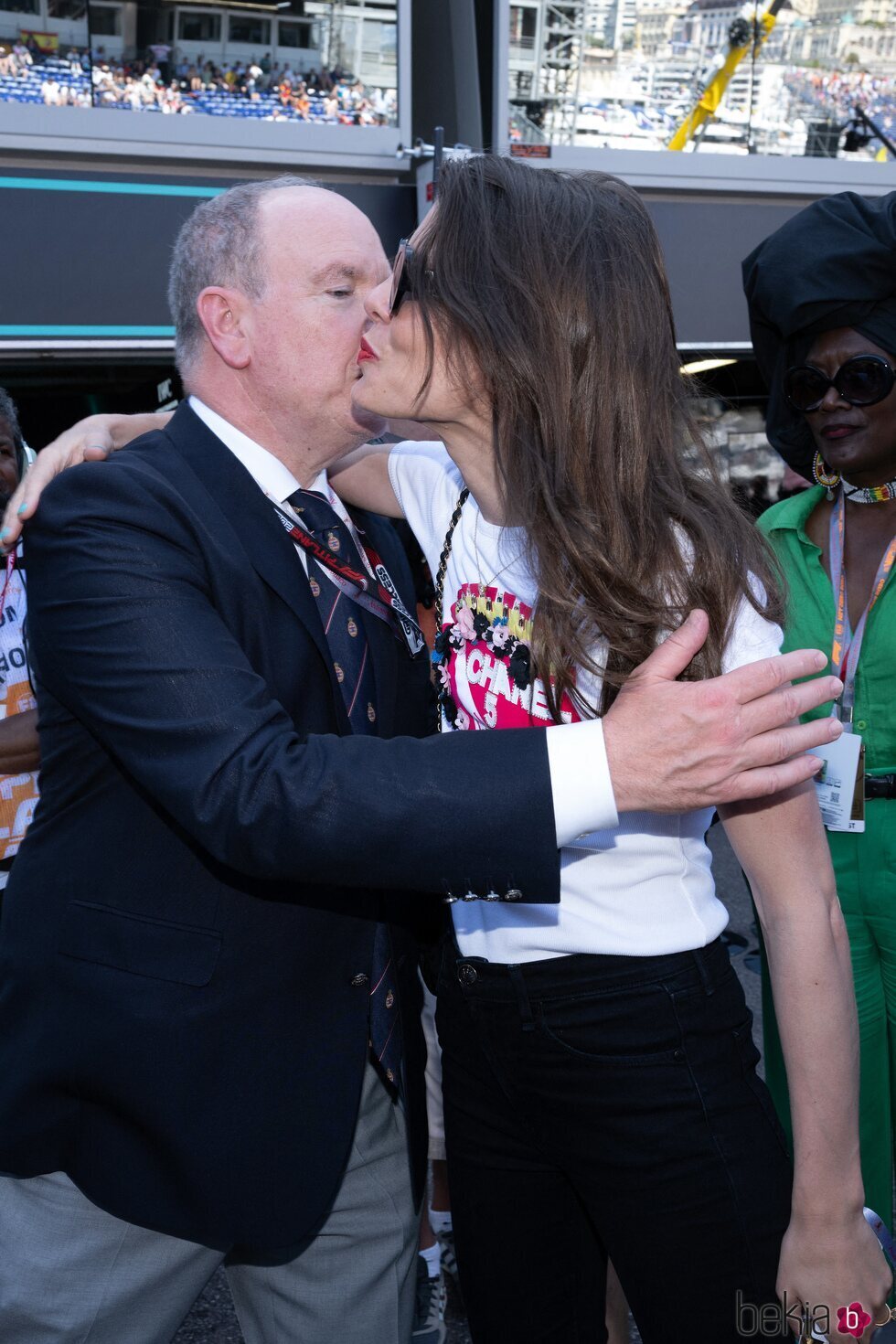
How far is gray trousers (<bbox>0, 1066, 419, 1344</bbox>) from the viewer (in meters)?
1.75

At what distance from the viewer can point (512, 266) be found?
5.47ft

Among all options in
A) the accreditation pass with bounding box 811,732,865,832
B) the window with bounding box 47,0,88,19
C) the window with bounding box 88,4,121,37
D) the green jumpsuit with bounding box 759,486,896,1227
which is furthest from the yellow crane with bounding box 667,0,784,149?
the accreditation pass with bounding box 811,732,865,832

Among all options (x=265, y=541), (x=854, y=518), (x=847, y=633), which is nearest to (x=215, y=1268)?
(x=265, y=541)

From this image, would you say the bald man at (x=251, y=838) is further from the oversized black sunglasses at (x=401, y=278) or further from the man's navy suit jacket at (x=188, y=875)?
the oversized black sunglasses at (x=401, y=278)

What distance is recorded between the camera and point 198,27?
6207 mm

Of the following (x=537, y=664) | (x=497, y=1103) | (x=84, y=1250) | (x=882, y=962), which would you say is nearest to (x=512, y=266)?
(x=537, y=664)

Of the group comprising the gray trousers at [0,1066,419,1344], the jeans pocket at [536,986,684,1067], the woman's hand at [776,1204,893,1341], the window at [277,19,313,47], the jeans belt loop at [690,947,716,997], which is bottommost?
the gray trousers at [0,1066,419,1344]

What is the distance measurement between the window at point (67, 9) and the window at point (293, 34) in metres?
1.01

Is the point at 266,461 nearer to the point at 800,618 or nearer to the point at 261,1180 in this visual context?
the point at 261,1180

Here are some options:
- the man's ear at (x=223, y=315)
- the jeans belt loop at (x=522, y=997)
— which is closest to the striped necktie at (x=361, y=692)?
the jeans belt loop at (x=522, y=997)

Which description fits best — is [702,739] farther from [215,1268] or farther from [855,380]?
[855,380]

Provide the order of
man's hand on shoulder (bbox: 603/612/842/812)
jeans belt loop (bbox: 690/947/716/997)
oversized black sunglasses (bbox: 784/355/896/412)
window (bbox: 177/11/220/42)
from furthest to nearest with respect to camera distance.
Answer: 1. window (bbox: 177/11/220/42)
2. oversized black sunglasses (bbox: 784/355/896/412)
3. jeans belt loop (bbox: 690/947/716/997)
4. man's hand on shoulder (bbox: 603/612/842/812)

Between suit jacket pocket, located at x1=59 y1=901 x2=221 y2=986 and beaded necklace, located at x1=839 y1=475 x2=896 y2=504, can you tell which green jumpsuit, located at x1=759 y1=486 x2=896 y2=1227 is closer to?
beaded necklace, located at x1=839 y1=475 x2=896 y2=504

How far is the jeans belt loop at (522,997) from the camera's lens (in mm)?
1710
